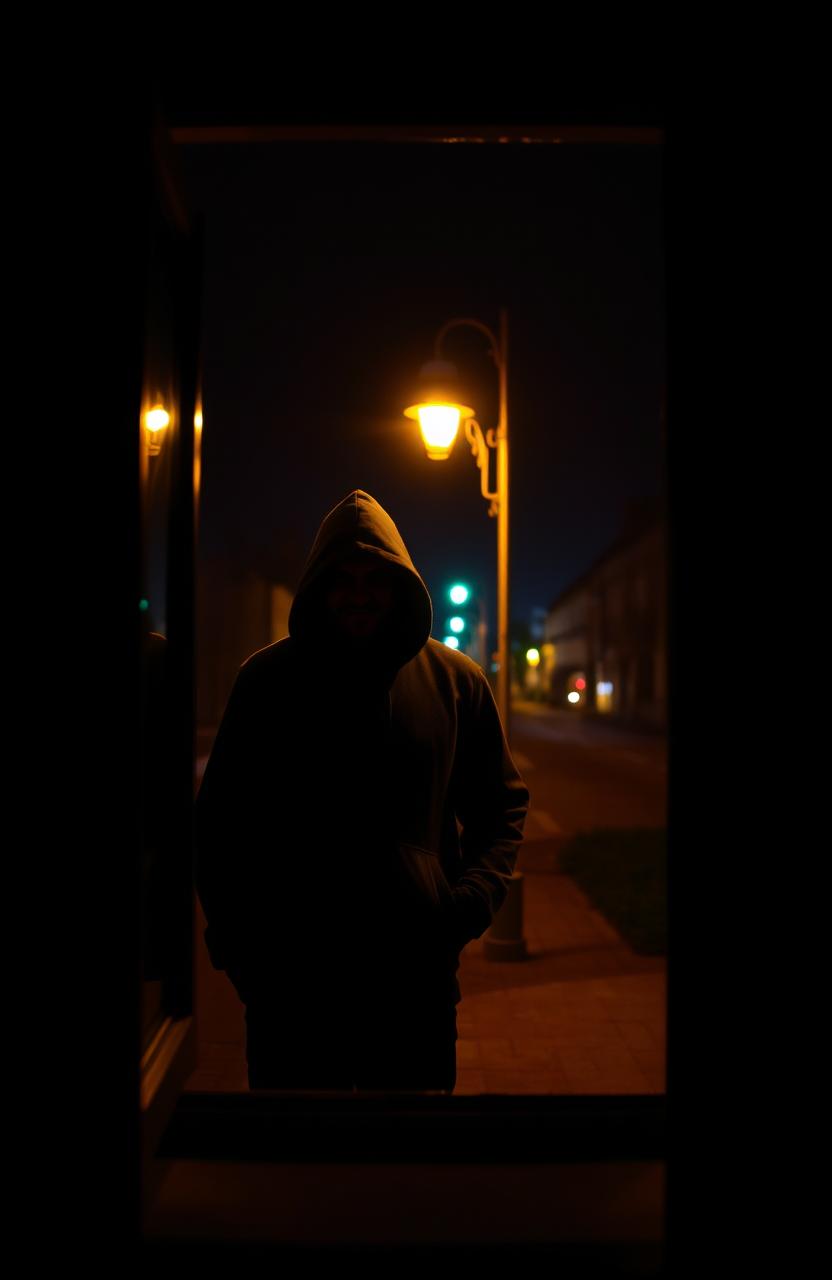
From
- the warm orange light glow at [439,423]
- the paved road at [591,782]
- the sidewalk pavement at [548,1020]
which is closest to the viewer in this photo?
the sidewalk pavement at [548,1020]

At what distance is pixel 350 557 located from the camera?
221 centimetres

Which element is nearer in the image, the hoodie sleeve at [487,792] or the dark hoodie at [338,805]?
the dark hoodie at [338,805]

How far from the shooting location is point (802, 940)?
46.1 inches

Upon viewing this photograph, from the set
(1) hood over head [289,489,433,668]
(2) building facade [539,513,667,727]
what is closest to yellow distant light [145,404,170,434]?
(1) hood over head [289,489,433,668]

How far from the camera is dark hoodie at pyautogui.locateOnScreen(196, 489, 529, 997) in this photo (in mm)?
1991

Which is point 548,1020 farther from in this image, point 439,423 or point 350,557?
point 439,423

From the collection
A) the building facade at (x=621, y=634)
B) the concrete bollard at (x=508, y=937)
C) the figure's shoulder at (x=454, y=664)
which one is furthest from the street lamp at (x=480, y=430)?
the building facade at (x=621, y=634)

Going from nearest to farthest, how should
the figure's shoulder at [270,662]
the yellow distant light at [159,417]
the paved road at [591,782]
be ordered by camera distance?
the yellow distant light at [159,417]
the figure's shoulder at [270,662]
the paved road at [591,782]

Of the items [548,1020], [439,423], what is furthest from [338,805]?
[439,423]

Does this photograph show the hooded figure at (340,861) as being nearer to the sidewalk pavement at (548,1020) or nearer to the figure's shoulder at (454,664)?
the figure's shoulder at (454,664)

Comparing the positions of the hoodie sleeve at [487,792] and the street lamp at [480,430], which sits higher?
the street lamp at [480,430]

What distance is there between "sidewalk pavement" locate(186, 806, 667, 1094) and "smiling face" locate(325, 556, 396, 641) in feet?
5.77

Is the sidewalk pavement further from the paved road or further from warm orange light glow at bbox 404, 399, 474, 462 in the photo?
warm orange light glow at bbox 404, 399, 474, 462

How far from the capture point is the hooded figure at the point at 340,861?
198 centimetres
